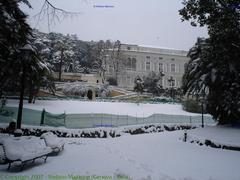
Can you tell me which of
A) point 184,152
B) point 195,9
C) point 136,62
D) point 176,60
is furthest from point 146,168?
point 176,60

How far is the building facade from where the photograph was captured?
67.4 metres

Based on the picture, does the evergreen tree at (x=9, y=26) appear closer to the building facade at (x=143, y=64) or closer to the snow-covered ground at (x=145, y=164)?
the snow-covered ground at (x=145, y=164)

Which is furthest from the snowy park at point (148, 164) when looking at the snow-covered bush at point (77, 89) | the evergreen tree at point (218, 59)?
the snow-covered bush at point (77, 89)

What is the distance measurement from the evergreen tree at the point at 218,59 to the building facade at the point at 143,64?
155 ft

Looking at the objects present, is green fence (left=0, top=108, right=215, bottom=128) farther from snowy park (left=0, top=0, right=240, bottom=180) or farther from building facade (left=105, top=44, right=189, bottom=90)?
building facade (left=105, top=44, right=189, bottom=90)

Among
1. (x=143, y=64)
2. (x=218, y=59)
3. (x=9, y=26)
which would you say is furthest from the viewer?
(x=143, y=64)

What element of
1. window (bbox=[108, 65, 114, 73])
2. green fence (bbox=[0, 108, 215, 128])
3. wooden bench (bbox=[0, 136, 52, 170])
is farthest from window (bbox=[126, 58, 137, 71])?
wooden bench (bbox=[0, 136, 52, 170])

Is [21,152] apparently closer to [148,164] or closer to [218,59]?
[148,164]

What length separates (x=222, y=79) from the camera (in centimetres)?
1625

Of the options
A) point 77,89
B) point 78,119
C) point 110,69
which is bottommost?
point 78,119

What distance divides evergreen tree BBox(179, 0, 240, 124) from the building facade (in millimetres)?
47194

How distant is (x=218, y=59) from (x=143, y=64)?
61.7 m

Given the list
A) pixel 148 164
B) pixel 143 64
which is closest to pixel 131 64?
pixel 143 64

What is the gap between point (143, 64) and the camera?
75.5 m
